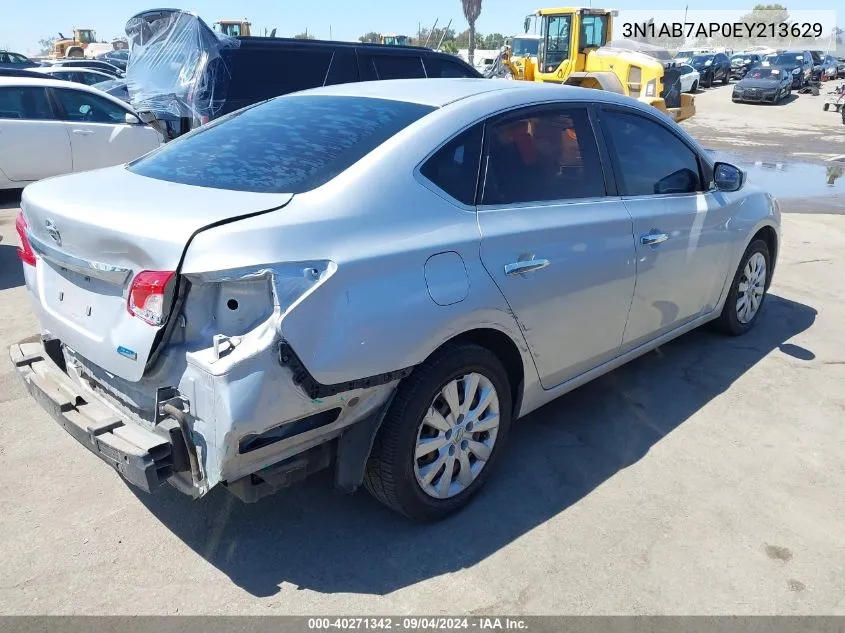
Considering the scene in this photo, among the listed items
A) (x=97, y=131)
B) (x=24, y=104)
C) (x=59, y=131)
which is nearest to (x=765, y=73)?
(x=97, y=131)

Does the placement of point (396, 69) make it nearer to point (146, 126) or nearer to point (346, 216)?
point (146, 126)

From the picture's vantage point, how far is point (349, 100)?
334cm

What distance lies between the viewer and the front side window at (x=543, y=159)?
311cm

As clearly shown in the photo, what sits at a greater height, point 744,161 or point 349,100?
point 349,100

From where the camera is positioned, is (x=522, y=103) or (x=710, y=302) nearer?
(x=522, y=103)

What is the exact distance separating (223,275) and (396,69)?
738 cm

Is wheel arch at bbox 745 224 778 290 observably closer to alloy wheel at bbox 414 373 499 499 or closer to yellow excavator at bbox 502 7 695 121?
alloy wheel at bbox 414 373 499 499

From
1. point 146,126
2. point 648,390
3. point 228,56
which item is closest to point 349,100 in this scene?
point 648,390

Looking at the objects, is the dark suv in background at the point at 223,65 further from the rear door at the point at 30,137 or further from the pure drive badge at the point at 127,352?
the pure drive badge at the point at 127,352

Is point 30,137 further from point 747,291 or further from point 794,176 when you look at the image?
point 794,176

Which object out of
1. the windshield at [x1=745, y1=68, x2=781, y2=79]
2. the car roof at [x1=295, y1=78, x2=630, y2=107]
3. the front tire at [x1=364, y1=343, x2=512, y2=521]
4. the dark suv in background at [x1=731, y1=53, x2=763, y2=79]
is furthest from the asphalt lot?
the dark suv in background at [x1=731, y1=53, x2=763, y2=79]

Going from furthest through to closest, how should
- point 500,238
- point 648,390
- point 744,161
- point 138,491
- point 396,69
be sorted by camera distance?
point 744,161
point 396,69
point 648,390
point 138,491
point 500,238

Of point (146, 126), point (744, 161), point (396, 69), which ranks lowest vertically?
point (744, 161)

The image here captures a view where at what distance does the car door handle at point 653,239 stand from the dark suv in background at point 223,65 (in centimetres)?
561
